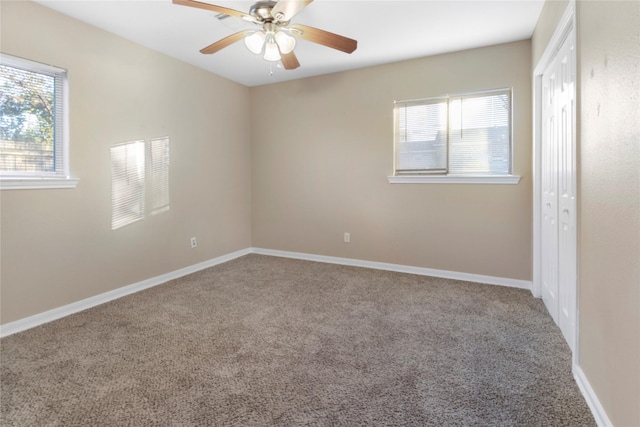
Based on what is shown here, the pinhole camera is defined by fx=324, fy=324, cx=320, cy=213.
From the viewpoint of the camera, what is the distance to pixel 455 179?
356cm

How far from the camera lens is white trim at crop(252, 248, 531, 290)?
3.40 metres

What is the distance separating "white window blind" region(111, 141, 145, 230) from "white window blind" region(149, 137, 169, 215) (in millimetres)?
104

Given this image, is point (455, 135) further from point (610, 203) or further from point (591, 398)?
point (591, 398)

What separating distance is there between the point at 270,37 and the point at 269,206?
269 centimetres

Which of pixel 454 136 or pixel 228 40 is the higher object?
pixel 228 40

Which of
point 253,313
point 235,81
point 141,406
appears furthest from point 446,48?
point 141,406

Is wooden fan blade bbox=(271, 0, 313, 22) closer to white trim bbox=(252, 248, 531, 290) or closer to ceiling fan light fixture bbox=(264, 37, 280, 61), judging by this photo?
ceiling fan light fixture bbox=(264, 37, 280, 61)

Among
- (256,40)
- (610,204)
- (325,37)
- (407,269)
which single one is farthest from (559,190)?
(256,40)

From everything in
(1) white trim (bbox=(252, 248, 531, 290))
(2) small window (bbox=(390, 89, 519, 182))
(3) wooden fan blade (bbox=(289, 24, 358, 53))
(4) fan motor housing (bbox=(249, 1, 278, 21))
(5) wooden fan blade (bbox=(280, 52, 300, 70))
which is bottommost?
(1) white trim (bbox=(252, 248, 531, 290))

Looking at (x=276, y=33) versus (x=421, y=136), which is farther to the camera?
(x=421, y=136)

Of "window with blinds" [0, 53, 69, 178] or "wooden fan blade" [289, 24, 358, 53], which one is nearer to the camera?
"wooden fan blade" [289, 24, 358, 53]

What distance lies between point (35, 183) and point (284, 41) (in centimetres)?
221

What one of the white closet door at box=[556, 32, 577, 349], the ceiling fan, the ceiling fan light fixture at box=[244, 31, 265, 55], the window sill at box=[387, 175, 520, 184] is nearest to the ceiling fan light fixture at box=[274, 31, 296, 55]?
the ceiling fan

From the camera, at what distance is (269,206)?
4.83m
